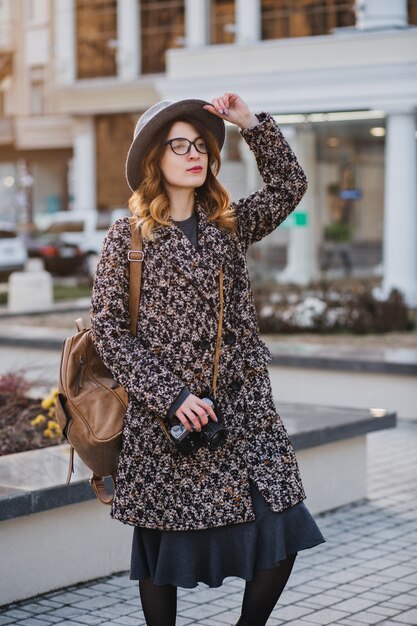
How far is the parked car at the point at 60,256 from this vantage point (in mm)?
33031

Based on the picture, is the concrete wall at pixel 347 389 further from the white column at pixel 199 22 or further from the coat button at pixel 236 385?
the white column at pixel 199 22

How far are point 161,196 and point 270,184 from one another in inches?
14.7

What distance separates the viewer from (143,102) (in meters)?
43.9

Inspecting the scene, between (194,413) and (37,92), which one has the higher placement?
(37,92)

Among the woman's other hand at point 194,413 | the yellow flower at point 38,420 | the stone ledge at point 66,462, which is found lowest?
the stone ledge at point 66,462

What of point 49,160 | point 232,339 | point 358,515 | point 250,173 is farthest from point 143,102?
point 232,339

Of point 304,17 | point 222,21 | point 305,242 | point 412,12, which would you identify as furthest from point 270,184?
point 222,21

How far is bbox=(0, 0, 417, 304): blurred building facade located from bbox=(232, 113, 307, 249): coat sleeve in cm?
1477

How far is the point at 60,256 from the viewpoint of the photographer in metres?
33.1

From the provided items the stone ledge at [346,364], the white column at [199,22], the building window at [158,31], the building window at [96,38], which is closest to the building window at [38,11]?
the building window at [96,38]

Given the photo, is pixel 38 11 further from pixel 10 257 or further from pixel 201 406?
pixel 201 406

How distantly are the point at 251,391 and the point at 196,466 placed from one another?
0.29 meters

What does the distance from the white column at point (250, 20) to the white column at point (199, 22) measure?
6.03 ft

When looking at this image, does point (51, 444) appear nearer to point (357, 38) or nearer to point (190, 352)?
point (190, 352)
